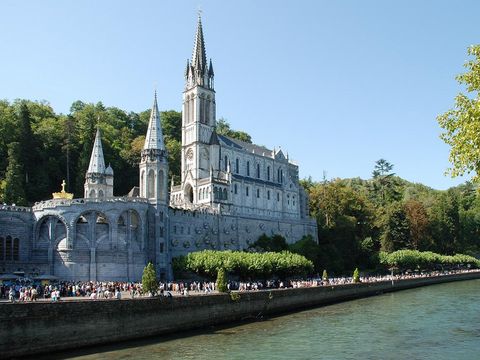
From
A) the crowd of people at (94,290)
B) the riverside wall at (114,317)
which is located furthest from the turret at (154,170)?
the riverside wall at (114,317)

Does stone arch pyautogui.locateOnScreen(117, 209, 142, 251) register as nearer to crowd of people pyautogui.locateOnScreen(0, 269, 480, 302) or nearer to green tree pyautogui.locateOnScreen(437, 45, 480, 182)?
crowd of people pyautogui.locateOnScreen(0, 269, 480, 302)

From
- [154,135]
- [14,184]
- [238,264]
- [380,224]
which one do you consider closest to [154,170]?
[154,135]

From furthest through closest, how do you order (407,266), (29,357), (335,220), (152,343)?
(335,220), (407,266), (152,343), (29,357)

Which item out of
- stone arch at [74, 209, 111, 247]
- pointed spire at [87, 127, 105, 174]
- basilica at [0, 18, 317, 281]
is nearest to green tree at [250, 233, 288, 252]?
basilica at [0, 18, 317, 281]

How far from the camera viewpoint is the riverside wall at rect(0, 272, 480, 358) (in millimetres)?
26316

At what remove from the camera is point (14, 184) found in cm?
6538

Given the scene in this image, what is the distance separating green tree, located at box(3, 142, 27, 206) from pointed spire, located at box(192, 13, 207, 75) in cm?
3041

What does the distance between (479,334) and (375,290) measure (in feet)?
109

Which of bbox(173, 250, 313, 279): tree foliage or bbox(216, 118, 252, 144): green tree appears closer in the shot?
bbox(173, 250, 313, 279): tree foliage

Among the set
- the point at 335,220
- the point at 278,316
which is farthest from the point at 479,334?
the point at 335,220

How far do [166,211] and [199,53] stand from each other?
1365 inches

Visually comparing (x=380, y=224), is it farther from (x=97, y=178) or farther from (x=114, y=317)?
(x=114, y=317)

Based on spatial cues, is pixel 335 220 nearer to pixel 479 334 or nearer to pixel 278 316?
pixel 278 316

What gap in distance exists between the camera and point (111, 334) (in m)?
30.8
